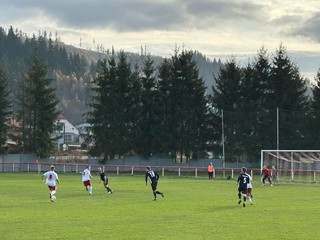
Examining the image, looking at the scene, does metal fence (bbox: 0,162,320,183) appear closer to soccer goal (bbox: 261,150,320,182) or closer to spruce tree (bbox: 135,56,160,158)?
soccer goal (bbox: 261,150,320,182)

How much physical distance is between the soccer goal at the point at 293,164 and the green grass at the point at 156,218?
72.7 ft

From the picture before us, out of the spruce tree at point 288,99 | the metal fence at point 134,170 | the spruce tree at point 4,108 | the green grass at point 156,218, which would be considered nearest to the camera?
the green grass at point 156,218

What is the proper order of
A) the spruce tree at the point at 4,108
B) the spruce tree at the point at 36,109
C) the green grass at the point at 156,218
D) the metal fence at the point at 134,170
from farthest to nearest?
the spruce tree at the point at 4,108
the spruce tree at the point at 36,109
the metal fence at the point at 134,170
the green grass at the point at 156,218

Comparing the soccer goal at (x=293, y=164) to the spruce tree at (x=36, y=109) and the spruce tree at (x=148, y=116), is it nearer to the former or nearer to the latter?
the spruce tree at (x=148, y=116)

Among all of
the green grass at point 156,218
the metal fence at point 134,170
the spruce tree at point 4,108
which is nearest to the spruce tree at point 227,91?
the metal fence at point 134,170

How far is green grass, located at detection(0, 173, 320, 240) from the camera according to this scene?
60.0 feet

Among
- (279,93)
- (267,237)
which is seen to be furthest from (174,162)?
(267,237)

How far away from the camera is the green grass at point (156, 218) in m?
18.3

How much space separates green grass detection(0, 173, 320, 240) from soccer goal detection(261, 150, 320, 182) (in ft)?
72.7

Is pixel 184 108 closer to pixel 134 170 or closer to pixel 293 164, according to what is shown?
pixel 134 170

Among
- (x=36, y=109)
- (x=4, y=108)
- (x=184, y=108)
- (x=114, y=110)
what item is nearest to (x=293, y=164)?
(x=184, y=108)

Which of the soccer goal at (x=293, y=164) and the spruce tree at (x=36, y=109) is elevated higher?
the spruce tree at (x=36, y=109)

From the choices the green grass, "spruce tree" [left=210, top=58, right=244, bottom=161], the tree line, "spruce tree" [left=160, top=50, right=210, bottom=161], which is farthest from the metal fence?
the green grass

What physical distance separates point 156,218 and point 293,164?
36.6 meters
